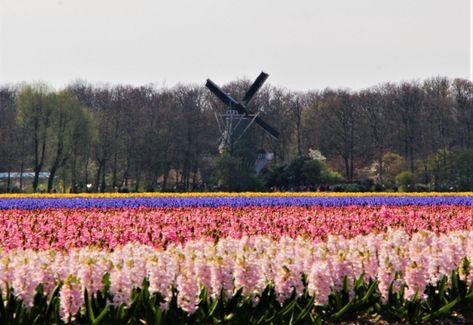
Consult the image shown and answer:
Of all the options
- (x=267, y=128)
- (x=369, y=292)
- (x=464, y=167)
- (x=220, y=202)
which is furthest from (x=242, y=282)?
(x=267, y=128)

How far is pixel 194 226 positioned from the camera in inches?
706

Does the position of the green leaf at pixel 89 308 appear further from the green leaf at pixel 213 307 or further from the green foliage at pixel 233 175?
the green foliage at pixel 233 175

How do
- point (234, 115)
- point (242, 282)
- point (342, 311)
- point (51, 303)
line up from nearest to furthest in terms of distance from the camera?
1. point (51, 303)
2. point (242, 282)
3. point (342, 311)
4. point (234, 115)

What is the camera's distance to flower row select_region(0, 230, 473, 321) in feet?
28.4

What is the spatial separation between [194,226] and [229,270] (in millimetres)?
8871

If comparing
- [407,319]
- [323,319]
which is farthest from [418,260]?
[323,319]

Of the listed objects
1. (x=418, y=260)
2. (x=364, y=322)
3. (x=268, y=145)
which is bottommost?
(x=364, y=322)

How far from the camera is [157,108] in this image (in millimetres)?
70875

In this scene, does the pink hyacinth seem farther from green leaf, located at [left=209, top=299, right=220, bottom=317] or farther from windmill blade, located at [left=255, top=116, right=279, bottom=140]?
windmill blade, located at [left=255, top=116, right=279, bottom=140]

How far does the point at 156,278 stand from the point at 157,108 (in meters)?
62.6

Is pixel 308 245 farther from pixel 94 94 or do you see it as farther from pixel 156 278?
pixel 94 94

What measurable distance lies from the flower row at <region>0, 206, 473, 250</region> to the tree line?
31.9 meters

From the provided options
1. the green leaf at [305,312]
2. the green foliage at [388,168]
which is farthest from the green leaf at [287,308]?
the green foliage at [388,168]

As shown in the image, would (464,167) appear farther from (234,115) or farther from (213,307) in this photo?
(213,307)
